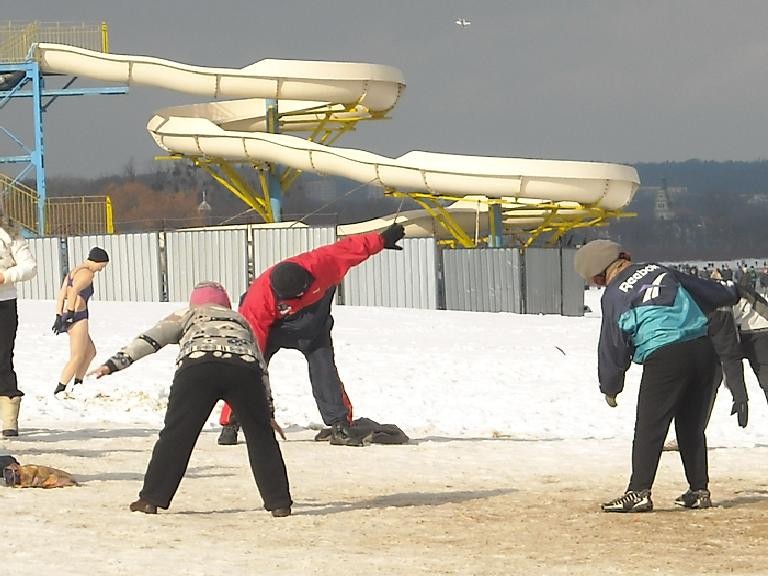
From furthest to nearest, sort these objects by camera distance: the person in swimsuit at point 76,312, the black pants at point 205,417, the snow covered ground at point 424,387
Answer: the person in swimsuit at point 76,312
the snow covered ground at point 424,387
the black pants at point 205,417

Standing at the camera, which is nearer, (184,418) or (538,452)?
(184,418)

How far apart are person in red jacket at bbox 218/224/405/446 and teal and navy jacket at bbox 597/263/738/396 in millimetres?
2923

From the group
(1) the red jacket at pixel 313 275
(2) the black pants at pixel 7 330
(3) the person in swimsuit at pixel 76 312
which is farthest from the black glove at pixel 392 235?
(3) the person in swimsuit at pixel 76 312

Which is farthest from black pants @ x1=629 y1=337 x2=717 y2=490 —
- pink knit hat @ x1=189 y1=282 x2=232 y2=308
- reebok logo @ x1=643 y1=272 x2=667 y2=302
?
pink knit hat @ x1=189 y1=282 x2=232 y2=308

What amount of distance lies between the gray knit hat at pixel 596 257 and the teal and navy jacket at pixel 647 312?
0.37 feet

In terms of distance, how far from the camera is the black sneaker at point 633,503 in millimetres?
8391

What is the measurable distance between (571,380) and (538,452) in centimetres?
578

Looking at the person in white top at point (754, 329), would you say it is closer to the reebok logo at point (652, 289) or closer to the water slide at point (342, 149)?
the reebok logo at point (652, 289)

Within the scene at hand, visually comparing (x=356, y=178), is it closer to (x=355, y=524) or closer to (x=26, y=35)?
(x=26, y=35)

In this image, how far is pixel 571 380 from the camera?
1777cm

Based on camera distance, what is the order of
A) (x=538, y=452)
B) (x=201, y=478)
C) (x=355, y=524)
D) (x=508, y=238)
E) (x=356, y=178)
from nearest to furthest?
(x=355, y=524), (x=201, y=478), (x=538, y=452), (x=356, y=178), (x=508, y=238)

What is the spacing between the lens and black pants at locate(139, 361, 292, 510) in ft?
26.4

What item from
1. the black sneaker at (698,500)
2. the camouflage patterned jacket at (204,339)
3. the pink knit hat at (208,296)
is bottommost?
the black sneaker at (698,500)

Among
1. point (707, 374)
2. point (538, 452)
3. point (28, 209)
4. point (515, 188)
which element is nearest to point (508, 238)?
point (515, 188)
